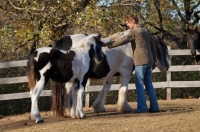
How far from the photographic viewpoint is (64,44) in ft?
35.9

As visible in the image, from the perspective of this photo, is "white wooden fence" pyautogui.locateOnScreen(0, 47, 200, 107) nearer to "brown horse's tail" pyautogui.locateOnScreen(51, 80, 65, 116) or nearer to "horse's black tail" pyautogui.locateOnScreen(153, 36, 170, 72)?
"horse's black tail" pyautogui.locateOnScreen(153, 36, 170, 72)

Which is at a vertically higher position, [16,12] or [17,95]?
[16,12]

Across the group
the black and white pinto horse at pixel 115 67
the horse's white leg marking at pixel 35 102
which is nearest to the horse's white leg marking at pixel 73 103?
the horse's white leg marking at pixel 35 102

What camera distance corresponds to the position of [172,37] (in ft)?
66.2

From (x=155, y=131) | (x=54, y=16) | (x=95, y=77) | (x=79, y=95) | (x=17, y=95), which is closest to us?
(x=155, y=131)

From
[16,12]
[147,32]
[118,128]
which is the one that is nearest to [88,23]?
[16,12]

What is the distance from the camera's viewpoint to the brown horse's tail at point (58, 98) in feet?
33.1

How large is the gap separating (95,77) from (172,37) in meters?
9.73

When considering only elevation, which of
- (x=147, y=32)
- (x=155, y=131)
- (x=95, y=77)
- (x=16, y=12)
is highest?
(x=16, y=12)

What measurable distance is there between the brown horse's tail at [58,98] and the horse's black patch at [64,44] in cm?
106

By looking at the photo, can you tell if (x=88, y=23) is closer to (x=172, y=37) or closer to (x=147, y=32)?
(x=147, y=32)

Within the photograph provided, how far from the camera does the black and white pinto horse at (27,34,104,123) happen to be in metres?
9.51

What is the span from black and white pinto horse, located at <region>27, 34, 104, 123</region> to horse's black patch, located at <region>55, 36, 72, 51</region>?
44 cm

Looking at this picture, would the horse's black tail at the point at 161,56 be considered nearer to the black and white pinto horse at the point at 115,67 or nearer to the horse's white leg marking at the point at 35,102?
the black and white pinto horse at the point at 115,67
